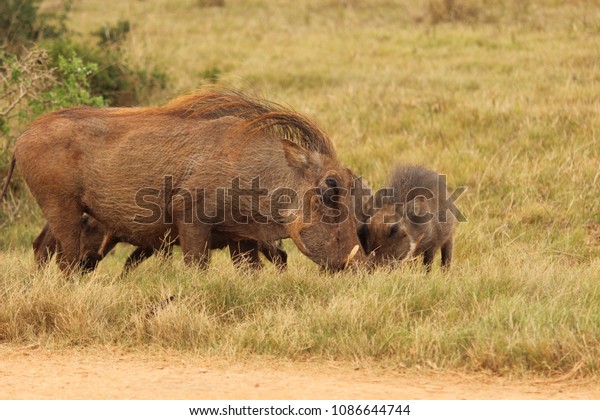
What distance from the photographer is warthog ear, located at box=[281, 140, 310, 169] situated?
19.3ft

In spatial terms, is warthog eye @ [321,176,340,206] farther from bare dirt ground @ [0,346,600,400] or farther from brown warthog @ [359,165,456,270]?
bare dirt ground @ [0,346,600,400]

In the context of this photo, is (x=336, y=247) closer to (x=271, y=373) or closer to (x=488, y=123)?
(x=271, y=373)

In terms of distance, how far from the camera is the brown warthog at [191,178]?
5.81 meters

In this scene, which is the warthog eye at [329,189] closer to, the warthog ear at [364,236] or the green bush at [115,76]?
the warthog ear at [364,236]

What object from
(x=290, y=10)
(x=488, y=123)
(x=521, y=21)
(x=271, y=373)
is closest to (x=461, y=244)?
(x=488, y=123)

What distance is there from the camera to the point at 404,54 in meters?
12.9

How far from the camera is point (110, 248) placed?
6629mm

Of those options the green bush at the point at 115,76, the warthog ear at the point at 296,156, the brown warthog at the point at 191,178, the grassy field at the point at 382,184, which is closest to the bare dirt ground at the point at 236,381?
the grassy field at the point at 382,184

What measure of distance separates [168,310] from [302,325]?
0.71 meters

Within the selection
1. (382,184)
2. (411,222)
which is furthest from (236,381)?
(382,184)

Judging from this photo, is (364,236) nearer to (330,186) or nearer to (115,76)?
(330,186)

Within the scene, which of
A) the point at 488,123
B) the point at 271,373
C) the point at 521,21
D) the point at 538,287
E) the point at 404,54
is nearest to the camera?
the point at 271,373

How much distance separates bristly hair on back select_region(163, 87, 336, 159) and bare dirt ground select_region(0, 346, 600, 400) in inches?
69.4

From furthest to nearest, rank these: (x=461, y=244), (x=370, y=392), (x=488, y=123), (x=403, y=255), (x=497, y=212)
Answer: (x=488, y=123) → (x=497, y=212) → (x=461, y=244) → (x=403, y=255) → (x=370, y=392)
